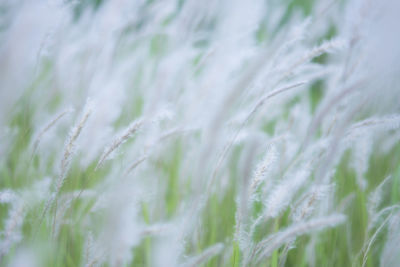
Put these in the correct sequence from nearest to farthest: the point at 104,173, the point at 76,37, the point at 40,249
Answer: the point at 40,249 < the point at 104,173 < the point at 76,37

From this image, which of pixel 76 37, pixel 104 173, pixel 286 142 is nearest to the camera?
pixel 286 142

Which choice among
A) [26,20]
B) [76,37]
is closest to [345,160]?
[26,20]

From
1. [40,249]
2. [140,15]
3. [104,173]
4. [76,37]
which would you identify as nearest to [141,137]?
[104,173]

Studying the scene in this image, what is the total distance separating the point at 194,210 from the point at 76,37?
4.91ft

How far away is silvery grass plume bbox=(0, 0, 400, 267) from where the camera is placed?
669 mm

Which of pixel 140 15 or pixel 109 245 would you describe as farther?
pixel 140 15

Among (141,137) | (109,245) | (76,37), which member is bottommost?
(109,245)

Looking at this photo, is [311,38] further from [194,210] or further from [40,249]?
[40,249]

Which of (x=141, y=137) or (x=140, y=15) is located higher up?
(x=140, y=15)

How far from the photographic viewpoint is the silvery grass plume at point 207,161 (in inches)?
26.4

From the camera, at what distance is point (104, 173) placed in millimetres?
1274

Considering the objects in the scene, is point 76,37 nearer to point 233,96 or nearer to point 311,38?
point 311,38

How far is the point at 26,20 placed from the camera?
3.03 ft

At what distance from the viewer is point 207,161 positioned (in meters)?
0.68
